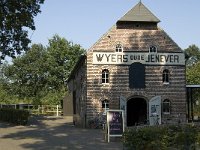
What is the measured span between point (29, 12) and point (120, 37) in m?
11.9

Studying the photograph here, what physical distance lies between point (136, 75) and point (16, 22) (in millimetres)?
13593

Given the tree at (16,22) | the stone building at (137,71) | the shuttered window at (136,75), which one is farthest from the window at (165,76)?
the tree at (16,22)

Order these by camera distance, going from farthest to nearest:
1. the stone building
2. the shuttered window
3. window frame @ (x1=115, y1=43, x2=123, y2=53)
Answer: window frame @ (x1=115, y1=43, x2=123, y2=53)
the shuttered window
the stone building

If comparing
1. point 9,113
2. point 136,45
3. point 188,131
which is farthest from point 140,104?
point 188,131

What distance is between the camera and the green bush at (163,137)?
14.6 m

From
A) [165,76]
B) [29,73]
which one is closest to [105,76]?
[165,76]

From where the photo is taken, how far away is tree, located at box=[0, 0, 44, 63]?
28.1 metres

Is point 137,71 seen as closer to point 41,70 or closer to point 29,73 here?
point 41,70

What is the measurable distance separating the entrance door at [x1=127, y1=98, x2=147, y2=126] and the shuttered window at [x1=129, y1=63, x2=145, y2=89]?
218 centimetres

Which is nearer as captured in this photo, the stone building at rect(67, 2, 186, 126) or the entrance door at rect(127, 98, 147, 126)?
the stone building at rect(67, 2, 186, 126)

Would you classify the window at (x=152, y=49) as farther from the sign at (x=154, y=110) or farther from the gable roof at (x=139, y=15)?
the sign at (x=154, y=110)

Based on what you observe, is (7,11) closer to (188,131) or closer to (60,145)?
(60,145)

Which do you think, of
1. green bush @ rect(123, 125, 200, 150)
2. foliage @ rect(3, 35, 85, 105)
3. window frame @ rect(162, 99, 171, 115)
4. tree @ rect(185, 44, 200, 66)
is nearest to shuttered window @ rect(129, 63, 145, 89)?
window frame @ rect(162, 99, 171, 115)

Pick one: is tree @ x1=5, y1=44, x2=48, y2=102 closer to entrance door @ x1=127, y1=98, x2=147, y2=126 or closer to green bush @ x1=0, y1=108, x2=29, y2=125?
green bush @ x1=0, y1=108, x2=29, y2=125
